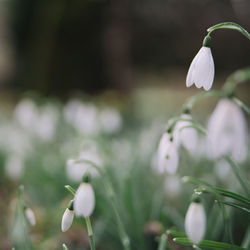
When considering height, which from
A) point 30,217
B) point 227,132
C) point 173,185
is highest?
point 227,132

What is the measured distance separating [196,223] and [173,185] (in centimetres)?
143

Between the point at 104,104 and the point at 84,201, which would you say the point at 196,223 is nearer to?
the point at 84,201

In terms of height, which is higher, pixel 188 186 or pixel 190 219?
pixel 190 219

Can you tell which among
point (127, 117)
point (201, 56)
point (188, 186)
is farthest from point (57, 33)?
point (201, 56)

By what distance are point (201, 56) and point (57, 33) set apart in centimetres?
697

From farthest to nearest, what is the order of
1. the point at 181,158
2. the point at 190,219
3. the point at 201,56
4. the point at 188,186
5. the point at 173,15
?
the point at 173,15 < the point at 181,158 < the point at 188,186 < the point at 201,56 < the point at 190,219

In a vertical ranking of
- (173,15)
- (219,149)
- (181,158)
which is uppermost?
(173,15)

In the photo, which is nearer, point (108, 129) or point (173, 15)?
point (108, 129)

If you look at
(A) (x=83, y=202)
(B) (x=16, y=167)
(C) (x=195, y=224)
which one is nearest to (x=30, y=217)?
(A) (x=83, y=202)

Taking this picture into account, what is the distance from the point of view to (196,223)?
0.97 m

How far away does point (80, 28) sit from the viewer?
779 centimetres

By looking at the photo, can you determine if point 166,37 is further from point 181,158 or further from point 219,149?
point 219,149

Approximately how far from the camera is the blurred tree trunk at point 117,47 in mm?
7703

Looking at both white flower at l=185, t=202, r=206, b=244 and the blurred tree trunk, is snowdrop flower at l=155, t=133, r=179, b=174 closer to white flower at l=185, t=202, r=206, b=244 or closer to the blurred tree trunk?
white flower at l=185, t=202, r=206, b=244
